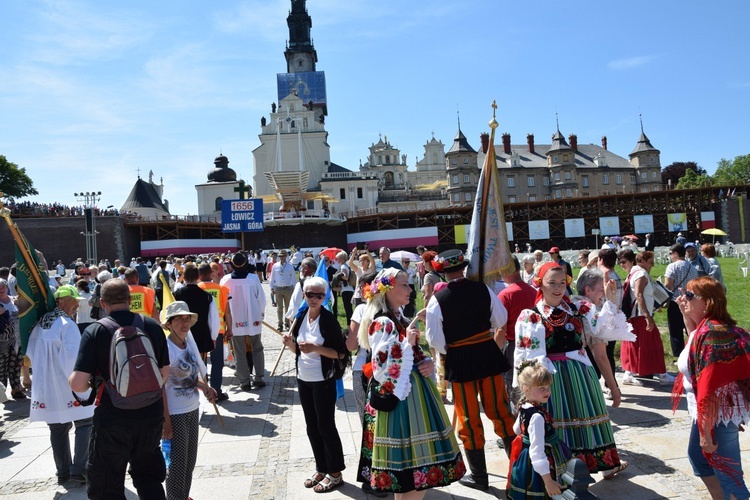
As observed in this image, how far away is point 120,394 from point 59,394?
195cm

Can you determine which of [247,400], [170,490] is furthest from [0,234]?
[170,490]

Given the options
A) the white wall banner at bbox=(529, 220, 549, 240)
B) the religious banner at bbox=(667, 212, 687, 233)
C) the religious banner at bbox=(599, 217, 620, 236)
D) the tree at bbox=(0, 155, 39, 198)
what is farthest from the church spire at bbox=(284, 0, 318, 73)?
the religious banner at bbox=(667, 212, 687, 233)

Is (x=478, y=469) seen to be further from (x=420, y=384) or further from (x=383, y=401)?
(x=383, y=401)

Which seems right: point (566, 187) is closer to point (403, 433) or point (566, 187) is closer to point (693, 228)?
point (693, 228)

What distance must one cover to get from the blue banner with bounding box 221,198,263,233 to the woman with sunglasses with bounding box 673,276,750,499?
71.1 feet

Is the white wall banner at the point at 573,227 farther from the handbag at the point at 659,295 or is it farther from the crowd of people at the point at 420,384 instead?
the crowd of people at the point at 420,384

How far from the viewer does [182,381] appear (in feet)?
13.6

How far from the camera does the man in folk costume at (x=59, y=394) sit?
16.3ft

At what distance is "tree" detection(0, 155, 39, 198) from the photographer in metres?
57.2

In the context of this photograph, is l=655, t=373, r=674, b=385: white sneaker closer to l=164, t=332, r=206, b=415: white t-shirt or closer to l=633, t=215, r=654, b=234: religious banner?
l=164, t=332, r=206, b=415: white t-shirt

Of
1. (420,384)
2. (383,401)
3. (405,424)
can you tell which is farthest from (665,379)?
(383,401)

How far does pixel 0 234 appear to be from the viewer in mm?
40969

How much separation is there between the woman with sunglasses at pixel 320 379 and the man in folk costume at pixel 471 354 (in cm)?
86

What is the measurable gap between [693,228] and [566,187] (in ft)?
80.7
